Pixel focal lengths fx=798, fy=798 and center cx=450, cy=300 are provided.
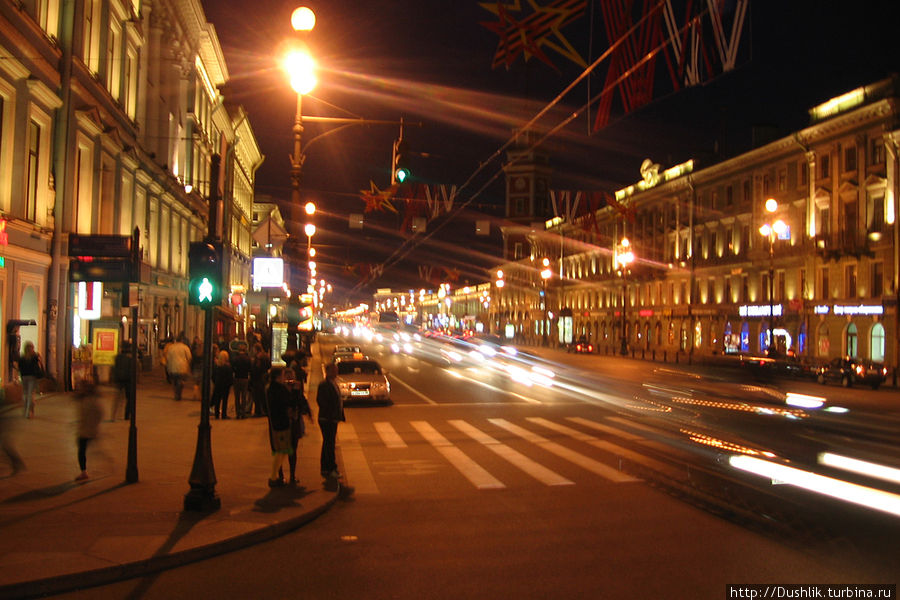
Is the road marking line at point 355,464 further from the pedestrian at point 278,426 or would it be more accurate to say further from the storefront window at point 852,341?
the storefront window at point 852,341

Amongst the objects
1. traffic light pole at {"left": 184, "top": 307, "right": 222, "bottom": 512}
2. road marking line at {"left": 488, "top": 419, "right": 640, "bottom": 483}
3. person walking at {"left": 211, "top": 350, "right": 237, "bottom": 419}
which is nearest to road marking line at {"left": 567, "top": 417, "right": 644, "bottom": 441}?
road marking line at {"left": 488, "top": 419, "right": 640, "bottom": 483}

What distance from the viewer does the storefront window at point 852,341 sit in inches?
1852

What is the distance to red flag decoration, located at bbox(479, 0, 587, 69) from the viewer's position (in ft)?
53.3

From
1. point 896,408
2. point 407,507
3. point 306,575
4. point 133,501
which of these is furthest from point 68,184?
point 896,408

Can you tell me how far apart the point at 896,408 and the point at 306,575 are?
81.2 ft

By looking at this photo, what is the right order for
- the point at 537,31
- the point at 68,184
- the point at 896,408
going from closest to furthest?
1. the point at 537,31
2. the point at 68,184
3. the point at 896,408

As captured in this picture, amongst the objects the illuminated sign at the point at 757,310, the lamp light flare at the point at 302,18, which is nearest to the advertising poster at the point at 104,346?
the lamp light flare at the point at 302,18

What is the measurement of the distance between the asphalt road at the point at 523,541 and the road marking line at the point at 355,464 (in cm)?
6

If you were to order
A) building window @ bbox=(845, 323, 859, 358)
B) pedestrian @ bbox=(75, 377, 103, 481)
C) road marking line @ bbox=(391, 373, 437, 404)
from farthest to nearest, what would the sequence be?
building window @ bbox=(845, 323, 859, 358) < road marking line @ bbox=(391, 373, 437, 404) < pedestrian @ bbox=(75, 377, 103, 481)

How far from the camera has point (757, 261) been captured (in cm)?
5750

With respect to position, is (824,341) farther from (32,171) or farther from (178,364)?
(32,171)

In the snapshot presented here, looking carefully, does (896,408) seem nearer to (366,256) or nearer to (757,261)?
(757,261)

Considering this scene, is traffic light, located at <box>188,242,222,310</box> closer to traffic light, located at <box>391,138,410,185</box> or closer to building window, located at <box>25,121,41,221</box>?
traffic light, located at <box>391,138,410,185</box>

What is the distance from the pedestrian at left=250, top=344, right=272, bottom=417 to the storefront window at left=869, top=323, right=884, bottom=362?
124 feet
